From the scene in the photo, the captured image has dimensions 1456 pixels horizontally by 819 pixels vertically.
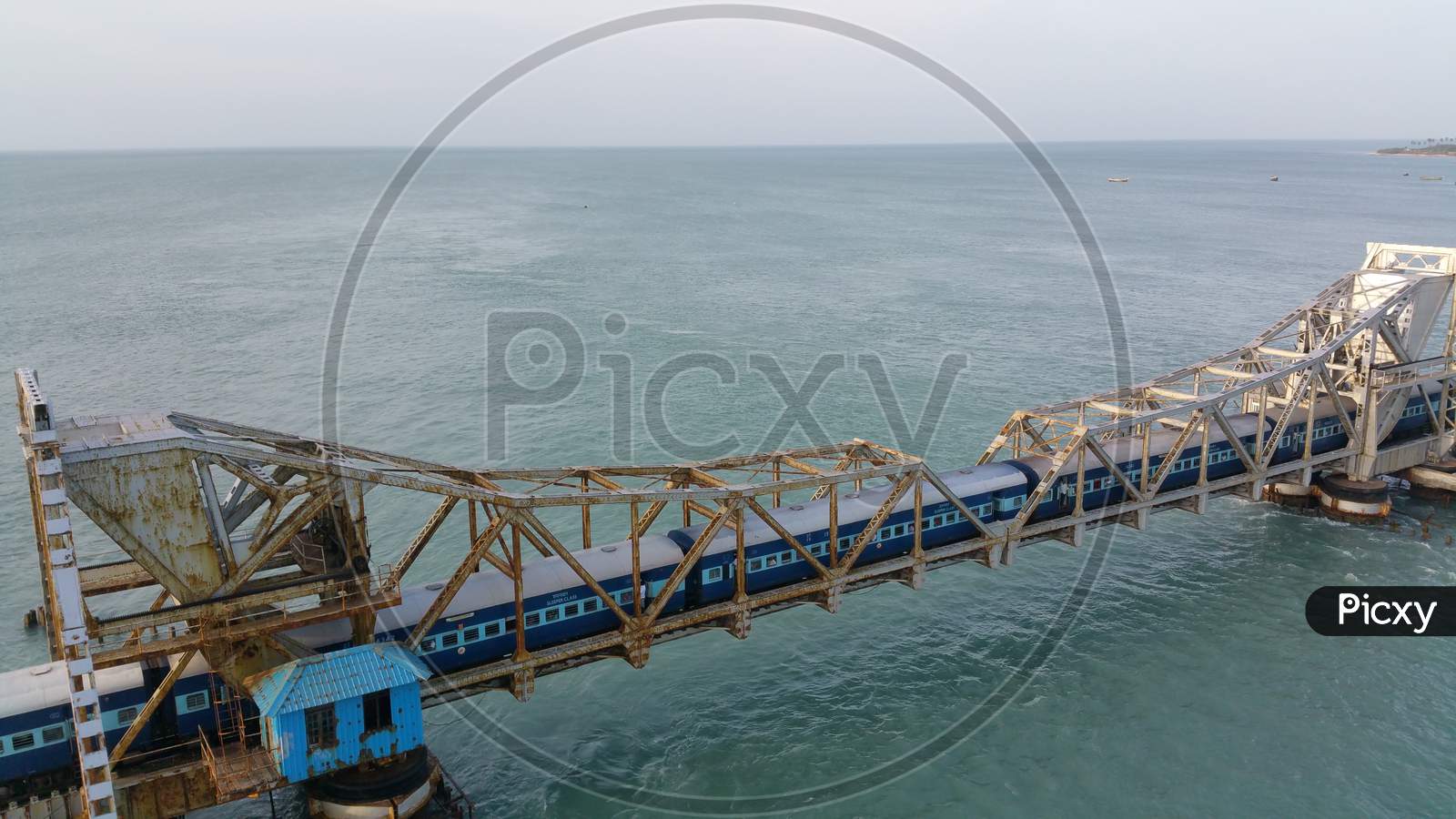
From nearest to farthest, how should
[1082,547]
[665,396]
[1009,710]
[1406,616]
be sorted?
1. [1009,710]
2. [1406,616]
3. [1082,547]
4. [665,396]

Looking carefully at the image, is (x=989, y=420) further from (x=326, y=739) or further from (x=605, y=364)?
(x=326, y=739)

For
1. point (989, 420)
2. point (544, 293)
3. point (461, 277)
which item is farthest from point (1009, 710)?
point (461, 277)

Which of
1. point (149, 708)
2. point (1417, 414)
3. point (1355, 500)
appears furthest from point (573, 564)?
point (1417, 414)

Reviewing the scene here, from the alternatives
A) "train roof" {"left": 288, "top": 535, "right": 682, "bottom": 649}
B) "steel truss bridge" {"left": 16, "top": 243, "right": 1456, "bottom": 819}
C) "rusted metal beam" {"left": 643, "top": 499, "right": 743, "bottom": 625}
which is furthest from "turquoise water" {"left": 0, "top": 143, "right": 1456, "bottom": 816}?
"train roof" {"left": 288, "top": 535, "right": 682, "bottom": 649}

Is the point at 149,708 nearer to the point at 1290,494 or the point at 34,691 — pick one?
the point at 34,691

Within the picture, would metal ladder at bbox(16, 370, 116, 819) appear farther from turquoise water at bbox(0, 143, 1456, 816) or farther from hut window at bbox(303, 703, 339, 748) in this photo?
turquoise water at bbox(0, 143, 1456, 816)

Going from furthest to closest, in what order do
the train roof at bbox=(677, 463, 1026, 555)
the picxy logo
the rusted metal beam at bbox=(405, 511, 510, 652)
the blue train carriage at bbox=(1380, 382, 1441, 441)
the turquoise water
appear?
1. the blue train carriage at bbox=(1380, 382, 1441, 441)
2. the picxy logo
3. the train roof at bbox=(677, 463, 1026, 555)
4. the turquoise water
5. the rusted metal beam at bbox=(405, 511, 510, 652)

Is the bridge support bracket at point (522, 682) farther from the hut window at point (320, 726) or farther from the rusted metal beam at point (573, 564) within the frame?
the hut window at point (320, 726)
